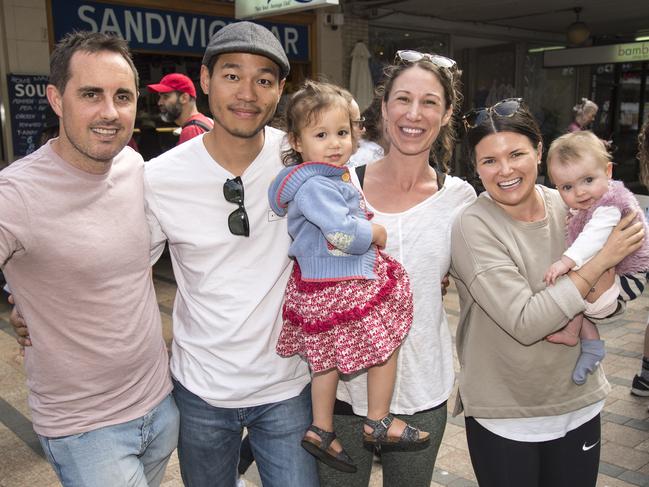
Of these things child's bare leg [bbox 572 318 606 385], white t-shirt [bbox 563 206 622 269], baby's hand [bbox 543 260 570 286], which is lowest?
child's bare leg [bbox 572 318 606 385]

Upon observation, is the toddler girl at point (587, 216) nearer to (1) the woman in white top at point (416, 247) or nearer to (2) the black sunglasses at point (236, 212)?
(1) the woman in white top at point (416, 247)

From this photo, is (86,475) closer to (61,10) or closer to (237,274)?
(237,274)

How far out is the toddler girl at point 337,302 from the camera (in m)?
2.17

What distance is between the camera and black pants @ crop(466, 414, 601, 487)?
220 centimetres

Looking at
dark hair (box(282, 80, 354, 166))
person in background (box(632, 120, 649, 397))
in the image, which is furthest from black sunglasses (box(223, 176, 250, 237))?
person in background (box(632, 120, 649, 397))

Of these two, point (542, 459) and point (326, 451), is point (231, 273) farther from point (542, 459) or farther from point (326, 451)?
point (542, 459)

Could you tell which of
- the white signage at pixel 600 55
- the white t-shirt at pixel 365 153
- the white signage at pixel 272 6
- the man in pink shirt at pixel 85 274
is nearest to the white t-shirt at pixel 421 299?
the man in pink shirt at pixel 85 274

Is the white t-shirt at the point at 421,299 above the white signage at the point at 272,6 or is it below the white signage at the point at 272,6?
below

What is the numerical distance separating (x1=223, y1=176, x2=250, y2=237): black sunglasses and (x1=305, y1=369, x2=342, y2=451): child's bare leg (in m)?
0.58

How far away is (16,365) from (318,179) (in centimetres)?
432

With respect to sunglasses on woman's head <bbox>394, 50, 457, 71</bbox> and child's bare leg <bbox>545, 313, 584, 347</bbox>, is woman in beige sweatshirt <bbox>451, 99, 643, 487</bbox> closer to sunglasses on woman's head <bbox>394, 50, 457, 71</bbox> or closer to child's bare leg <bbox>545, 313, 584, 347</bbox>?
child's bare leg <bbox>545, 313, 584, 347</bbox>

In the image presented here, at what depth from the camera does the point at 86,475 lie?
205cm

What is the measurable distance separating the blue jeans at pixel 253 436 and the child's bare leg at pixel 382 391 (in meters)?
0.27

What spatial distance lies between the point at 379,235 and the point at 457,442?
7.93 feet
